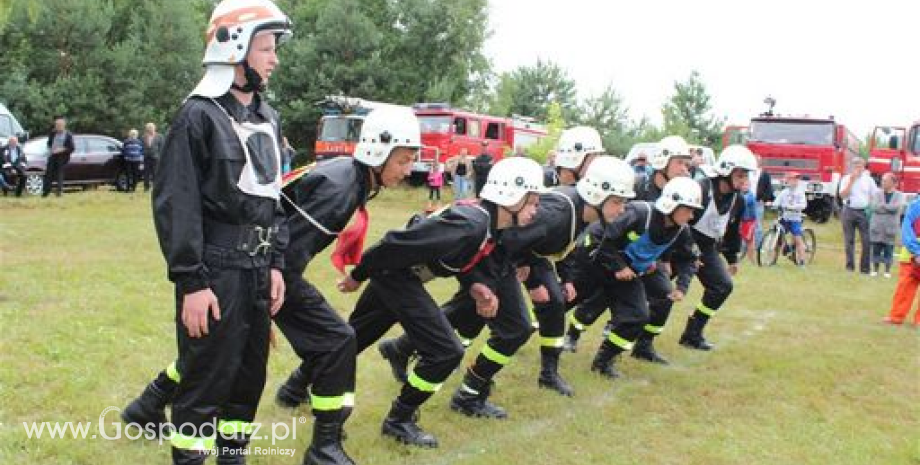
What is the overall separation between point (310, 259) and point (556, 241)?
7.70 ft

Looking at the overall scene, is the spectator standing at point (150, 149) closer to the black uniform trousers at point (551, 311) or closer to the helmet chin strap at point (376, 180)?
the black uniform trousers at point (551, 311)

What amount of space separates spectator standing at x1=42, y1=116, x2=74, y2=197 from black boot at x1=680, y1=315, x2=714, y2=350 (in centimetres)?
1688

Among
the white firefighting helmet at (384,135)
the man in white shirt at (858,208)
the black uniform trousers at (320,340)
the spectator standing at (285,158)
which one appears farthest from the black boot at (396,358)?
the man in white shirt at (858,208)

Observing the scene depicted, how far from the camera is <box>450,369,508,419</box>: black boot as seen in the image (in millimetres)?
6508

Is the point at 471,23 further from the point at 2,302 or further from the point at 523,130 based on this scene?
the point at 2,302

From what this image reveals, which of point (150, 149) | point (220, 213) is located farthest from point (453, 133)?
→ point (220, 213)

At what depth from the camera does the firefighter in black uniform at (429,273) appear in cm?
552

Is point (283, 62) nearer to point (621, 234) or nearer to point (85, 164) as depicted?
point (85, 164)

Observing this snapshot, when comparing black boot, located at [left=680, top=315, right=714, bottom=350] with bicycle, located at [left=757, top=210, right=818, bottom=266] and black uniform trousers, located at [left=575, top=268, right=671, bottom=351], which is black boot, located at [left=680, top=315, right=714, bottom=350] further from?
bicycle, located at [left=757, top=210, right=818, bottom=266]

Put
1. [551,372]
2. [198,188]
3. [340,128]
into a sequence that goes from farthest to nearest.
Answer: [340,128], [551,372], [198,188]

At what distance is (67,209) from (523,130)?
21187mm

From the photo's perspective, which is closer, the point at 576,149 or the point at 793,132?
the point at 576,149

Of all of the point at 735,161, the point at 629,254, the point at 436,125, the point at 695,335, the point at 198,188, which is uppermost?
the point at 436,125

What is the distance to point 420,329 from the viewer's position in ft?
18.3
